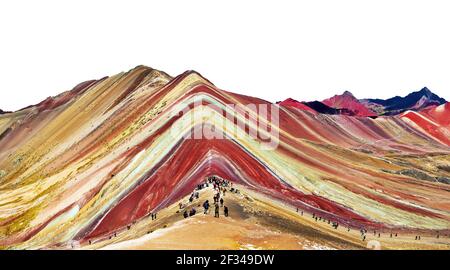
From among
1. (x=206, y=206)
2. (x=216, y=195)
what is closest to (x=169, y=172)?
(x=216, y=195)

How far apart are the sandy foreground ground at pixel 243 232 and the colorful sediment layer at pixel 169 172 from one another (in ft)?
8.29

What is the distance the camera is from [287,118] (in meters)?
111

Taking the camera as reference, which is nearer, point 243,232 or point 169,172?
point 243,232

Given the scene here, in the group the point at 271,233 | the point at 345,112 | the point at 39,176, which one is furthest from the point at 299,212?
the point at 345,112

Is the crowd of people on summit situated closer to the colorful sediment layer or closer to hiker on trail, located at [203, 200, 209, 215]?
hiker on trail, located at [203, 200, 209, 215]

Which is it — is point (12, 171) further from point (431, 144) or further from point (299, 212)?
point (431, 144)

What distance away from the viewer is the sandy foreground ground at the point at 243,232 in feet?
82.6

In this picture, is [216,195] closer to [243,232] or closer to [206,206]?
[206,206]

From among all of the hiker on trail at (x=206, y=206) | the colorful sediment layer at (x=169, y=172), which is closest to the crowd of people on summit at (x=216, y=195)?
the hiker on trail at (x=206, y=206)

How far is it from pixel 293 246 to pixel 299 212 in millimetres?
13116

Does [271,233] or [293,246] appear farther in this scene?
[271,233]

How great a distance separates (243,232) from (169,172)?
18870mm

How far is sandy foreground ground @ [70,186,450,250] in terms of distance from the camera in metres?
25.2

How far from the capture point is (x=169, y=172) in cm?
4491
